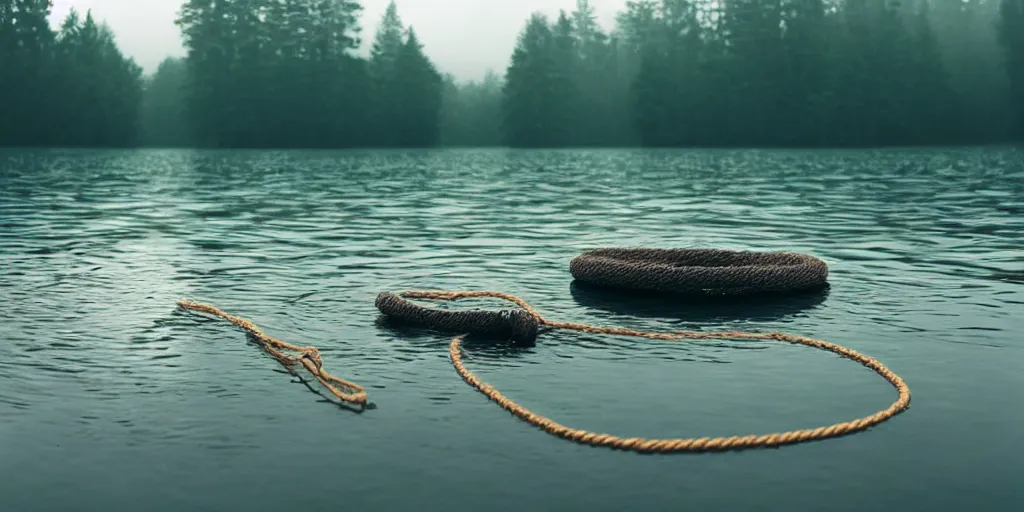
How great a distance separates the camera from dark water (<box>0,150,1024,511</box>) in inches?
193

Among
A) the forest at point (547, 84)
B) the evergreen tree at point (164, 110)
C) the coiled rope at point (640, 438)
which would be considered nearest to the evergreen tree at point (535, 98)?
the forest at point (547, 84)

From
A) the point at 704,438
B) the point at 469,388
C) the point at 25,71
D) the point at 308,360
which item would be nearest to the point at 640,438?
the point at 704,438

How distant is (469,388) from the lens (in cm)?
649

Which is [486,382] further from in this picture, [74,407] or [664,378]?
[74,407]

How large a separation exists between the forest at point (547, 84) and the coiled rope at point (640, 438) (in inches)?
2940

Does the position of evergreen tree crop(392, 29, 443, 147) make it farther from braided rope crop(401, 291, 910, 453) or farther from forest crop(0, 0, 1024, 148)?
braided rope crop(401, 291, 910, 453)

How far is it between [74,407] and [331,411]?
4.45 feet

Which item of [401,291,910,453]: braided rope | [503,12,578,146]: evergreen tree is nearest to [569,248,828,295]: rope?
[401,291,910,453]: braided rope

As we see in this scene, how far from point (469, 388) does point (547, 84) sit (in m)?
84.7

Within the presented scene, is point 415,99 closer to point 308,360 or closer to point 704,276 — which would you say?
point 704,276

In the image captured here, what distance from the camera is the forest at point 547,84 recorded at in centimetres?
7994

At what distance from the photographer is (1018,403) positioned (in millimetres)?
6203

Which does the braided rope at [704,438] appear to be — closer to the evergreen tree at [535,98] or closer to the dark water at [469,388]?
the dark water at [469,388]

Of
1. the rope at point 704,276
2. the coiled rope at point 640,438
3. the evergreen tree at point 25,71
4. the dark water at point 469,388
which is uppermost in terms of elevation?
the evergreen tree at point 25,71
